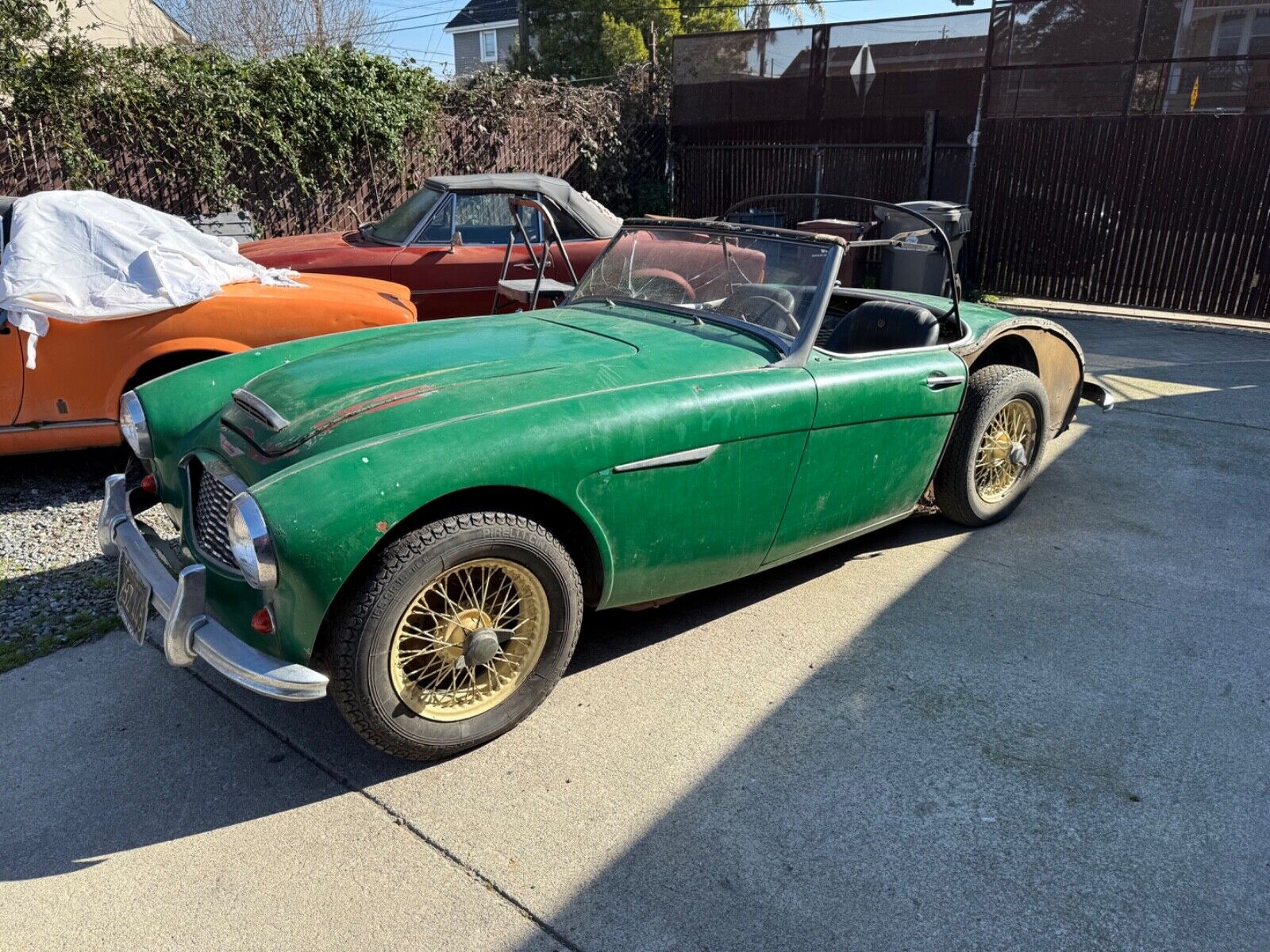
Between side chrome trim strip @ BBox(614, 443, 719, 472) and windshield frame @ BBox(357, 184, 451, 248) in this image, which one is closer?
side chrome trim strip @ BBox(614, 443, 719, 472)

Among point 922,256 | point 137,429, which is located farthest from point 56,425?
point 922,256

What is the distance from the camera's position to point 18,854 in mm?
2459

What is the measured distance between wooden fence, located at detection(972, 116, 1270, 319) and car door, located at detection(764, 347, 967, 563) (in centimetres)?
841

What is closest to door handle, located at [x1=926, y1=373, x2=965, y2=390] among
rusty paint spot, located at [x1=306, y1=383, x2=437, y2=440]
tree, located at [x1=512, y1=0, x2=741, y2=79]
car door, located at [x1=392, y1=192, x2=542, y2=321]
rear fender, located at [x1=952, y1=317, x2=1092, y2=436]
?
rear fender, located at [x1=952, y1=317, x2=1092, y2=436]

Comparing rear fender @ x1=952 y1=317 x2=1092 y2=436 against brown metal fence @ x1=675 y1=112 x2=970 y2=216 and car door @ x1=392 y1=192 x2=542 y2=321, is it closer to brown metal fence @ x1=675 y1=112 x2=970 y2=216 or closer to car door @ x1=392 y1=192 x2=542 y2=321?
car door @ x1=392 y1=192 x2=542 y2=321

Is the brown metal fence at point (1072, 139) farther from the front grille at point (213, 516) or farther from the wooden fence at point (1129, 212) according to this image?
the front grille at point (213, 516)

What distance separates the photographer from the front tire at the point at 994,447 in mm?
4242

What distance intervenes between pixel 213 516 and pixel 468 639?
34.7 inches

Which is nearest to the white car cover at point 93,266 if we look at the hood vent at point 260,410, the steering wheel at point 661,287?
the hood vent at point 260,410

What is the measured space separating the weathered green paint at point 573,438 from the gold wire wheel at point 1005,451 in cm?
60

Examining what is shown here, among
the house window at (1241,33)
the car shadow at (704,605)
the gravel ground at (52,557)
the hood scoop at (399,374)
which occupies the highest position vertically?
the house window at (1241,33)

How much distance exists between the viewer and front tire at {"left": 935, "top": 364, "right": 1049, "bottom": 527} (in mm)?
4242

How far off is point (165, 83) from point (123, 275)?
601 centimetres

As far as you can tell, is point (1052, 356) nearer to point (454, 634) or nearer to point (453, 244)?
point (454, 634)
